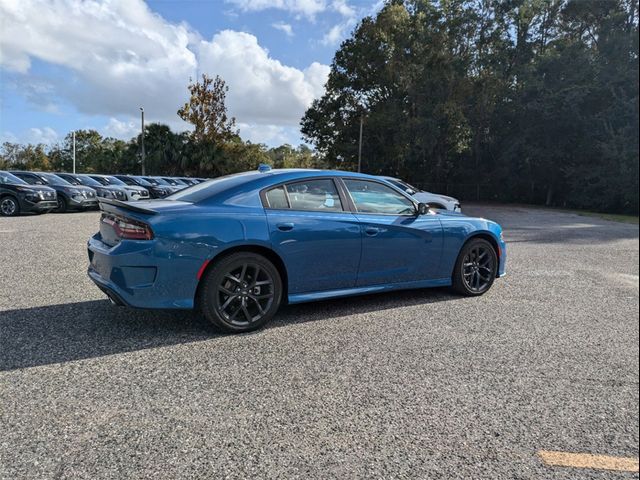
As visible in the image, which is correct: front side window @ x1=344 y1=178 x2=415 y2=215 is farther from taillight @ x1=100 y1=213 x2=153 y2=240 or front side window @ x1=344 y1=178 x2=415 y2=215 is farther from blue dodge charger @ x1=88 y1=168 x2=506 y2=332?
taillight @ x1=100 y1=213 x2=153 y2=240

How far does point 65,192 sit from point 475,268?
46.4 ft

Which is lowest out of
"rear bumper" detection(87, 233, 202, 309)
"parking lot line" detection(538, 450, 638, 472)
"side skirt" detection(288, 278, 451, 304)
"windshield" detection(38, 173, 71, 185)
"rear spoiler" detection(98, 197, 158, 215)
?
"parking lot line" detection(538, 450, 638, 472)

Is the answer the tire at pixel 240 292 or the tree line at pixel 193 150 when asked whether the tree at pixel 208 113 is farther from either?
the tire at pixel 240 292

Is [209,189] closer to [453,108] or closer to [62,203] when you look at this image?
[62,203]

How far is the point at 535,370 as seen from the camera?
3.04 m

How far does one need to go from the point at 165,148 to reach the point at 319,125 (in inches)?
497

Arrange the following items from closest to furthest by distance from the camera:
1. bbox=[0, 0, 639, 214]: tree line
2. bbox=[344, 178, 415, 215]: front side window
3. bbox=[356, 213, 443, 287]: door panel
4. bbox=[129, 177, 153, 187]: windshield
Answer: bbox=[356, 213, 443, 287]: door panel < bbox=[344, 178, 415, 215]: front side window < bbox=[129, 177, 153, 187]: windshield < bbox=[0, 0, 639, 214]: tree line

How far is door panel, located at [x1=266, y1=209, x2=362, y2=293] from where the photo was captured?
12.8 ft

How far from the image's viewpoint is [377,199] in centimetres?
456

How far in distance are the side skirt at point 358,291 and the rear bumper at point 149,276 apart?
95 cm

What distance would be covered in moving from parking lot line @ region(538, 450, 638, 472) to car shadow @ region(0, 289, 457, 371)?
246 cm

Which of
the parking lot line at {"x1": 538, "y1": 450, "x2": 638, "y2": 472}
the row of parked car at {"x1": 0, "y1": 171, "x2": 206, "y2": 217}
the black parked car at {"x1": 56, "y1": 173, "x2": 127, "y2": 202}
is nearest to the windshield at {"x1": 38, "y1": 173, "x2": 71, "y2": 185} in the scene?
the row of parked car at {"x1": 0, "y1": 171, "x2": 206, "y2": 217}

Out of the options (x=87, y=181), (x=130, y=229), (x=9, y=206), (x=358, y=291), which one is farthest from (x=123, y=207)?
(x=87, y=181)

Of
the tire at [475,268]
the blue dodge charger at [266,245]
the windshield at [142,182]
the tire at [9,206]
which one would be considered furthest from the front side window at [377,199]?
the windshield at [142,182]
